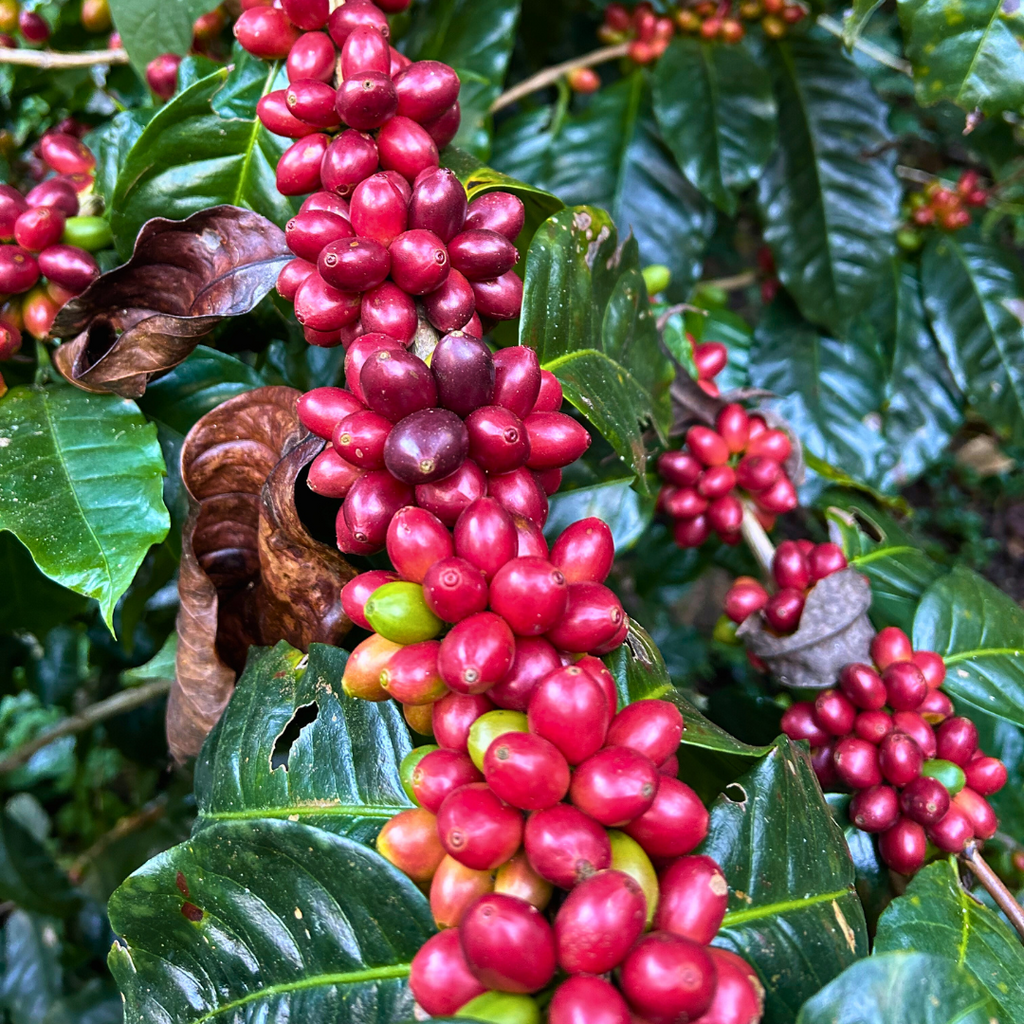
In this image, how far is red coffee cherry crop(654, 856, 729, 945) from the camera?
1.69 ft

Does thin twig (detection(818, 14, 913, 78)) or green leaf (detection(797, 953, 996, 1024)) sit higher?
thin twig (detection(818, 14, 913, 78))

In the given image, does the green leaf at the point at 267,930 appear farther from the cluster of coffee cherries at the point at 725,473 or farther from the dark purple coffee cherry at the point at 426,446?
the cluster of coffee cherries at the point at 725,473

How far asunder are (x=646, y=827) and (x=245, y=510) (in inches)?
23.3

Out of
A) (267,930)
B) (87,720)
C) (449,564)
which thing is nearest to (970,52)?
(449,564)

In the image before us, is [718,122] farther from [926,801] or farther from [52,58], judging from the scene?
[926,801]

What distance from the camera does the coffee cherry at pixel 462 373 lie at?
61cm

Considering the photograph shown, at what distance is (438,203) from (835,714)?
75 cm

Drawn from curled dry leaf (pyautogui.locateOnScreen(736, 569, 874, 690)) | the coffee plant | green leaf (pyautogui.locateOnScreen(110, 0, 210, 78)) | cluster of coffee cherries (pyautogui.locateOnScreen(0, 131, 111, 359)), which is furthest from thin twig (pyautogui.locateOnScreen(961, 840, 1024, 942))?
green leaf (pyautogui.locateOnScreen(110, 0, 210, 78))

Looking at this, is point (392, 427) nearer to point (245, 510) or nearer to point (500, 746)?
point (500, 746)

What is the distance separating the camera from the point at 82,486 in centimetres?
91

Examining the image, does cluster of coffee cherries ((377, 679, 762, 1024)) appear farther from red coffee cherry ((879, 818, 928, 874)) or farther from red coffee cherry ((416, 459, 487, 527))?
red coffee cherry ((879, 818, 928, 874))

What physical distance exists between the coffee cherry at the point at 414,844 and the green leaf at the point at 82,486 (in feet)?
1.30

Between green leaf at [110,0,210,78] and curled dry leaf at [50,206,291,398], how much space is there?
0.37 meters

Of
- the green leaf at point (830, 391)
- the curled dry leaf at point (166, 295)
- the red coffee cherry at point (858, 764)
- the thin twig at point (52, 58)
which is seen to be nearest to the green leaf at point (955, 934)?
the red coffee cherry at point (858, 764)
